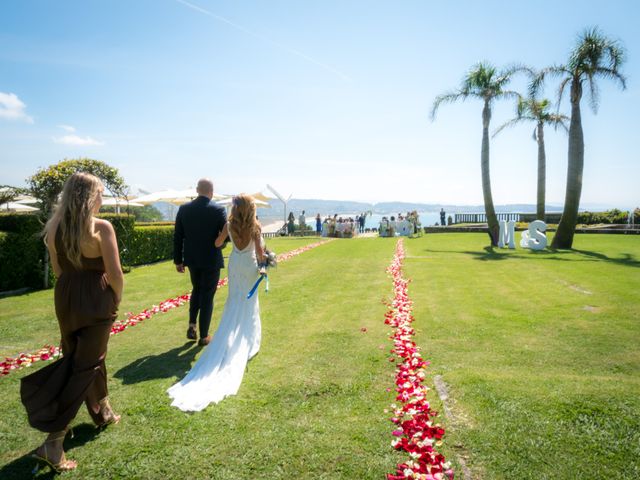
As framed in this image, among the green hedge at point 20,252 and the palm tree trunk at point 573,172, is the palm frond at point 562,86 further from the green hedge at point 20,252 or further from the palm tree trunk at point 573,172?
the green hedge at point 20,252

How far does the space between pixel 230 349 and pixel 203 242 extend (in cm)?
172

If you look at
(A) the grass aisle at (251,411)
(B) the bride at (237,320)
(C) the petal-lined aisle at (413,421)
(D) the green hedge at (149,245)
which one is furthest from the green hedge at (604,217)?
(B) the bride at (237,320)

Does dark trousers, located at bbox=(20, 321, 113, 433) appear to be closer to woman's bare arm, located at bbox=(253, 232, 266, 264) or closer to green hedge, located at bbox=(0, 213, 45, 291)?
woman's bare arm, located at bbox=(253, 232, 266, 264)

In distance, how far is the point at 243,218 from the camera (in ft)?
17.4

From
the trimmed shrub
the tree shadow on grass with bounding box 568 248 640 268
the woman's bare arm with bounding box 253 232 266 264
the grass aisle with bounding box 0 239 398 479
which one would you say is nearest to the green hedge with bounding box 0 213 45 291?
the trimmed shrub

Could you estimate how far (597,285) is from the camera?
9617 mm

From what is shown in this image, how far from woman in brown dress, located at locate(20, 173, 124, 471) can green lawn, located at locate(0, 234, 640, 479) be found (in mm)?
433

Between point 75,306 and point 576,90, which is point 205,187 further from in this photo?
point 576,90

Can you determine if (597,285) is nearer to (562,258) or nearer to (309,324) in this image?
(562,258)

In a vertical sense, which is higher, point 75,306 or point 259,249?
point 259,249

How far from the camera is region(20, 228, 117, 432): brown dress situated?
10.5ft

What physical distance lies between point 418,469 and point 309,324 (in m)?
4.08

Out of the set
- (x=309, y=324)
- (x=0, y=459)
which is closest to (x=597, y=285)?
(x=309, y=324)

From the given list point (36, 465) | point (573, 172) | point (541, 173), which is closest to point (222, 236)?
point (36, 465)
